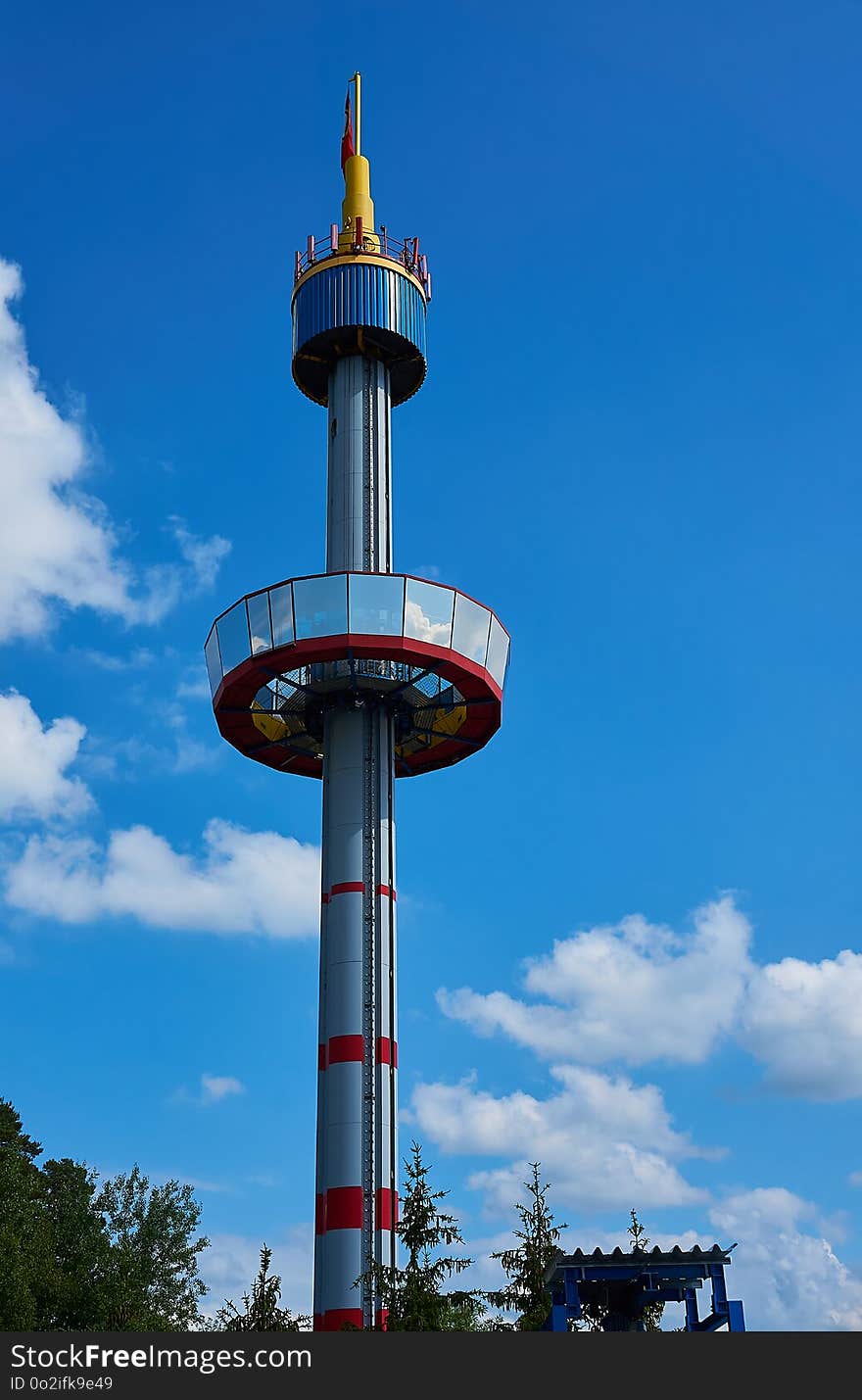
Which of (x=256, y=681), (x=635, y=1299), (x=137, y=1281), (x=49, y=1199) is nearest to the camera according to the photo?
(x=635, y=1299)

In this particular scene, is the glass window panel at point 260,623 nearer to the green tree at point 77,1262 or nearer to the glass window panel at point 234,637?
the glass window panel at point 234,637

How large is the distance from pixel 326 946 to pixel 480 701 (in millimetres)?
8782

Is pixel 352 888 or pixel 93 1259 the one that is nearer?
pixel 352 888

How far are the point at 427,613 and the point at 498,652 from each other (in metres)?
3.40

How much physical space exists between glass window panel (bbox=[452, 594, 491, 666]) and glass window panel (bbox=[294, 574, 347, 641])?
3404 millimetres

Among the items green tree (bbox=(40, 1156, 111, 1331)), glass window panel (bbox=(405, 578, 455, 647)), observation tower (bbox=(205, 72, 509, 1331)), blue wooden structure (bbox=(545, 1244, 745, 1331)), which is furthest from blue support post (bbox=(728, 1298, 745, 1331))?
green tree (bbox=(40, 1156, 111, 1331))

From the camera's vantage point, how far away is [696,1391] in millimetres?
19109

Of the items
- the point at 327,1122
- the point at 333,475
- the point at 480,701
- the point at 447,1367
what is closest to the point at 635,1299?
the point at 327,1122

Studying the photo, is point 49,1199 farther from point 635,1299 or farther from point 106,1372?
point 106,1372

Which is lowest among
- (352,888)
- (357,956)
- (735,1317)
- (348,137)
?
(735,1317)

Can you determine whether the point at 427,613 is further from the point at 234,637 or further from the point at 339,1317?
the point at 339,1317

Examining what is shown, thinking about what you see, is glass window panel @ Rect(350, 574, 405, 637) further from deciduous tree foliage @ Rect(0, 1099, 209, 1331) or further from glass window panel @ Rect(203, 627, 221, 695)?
deciduous tree foliage @ Rect(0, 1099, 209, 1331)

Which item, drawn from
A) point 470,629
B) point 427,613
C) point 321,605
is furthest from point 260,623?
point 470,629

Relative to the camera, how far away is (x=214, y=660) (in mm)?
45812
